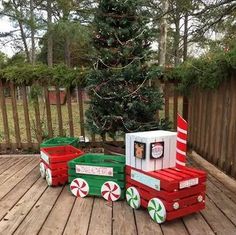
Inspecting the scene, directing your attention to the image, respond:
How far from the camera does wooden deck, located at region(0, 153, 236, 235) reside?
229cm

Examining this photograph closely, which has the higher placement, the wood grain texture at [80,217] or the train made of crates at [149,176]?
the train made of crates at [149,176]

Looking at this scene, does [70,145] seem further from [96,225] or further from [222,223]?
[222,223]

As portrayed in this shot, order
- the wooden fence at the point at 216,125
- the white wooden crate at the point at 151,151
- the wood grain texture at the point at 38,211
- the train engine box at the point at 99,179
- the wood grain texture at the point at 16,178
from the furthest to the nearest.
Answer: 1. the wooden fence at the point at 216,125
2. the wood grain texture at the point at 16,178
3. the train engine box at the point at 99,179
4. the white wooden crate at the point at 151,151
5. the wood grain texture at the point at 38,211

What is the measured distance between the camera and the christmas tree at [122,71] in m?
3.65

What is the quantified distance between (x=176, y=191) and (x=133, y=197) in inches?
19.7

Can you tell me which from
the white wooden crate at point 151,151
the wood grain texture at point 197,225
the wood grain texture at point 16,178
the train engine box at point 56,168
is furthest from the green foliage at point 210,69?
the wood grain texture at point 16,178

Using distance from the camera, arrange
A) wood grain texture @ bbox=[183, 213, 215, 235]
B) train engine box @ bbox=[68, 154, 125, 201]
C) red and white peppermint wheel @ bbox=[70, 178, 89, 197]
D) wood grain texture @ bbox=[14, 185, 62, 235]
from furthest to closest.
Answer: red and white peppermint wheel @ bbox=[70, 178, 89, 197] → train engine box @ bbox=[68, 154, 125, 201] → wood grain texture @ bbox=[14, 185, 62, 235] → wood grain texture @ bbox=[183, 213, 215, 235]

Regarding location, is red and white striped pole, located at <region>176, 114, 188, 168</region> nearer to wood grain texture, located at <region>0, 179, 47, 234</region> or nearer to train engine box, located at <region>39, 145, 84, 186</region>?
train engine box, located at <region>39, 145, 84, 186</region>

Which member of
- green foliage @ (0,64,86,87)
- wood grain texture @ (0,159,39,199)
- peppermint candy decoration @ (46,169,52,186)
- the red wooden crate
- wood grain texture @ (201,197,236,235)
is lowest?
wood grain texture @ (0,159,39,199)

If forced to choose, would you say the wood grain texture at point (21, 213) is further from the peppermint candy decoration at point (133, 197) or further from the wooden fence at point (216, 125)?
the wooden fence at point (216, 125)

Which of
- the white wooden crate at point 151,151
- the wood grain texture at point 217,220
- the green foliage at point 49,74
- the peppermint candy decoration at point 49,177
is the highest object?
the green foliage at point 49,74

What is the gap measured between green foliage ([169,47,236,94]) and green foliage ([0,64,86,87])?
1674mm

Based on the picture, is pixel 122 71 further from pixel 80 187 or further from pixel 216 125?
pixel 80 187

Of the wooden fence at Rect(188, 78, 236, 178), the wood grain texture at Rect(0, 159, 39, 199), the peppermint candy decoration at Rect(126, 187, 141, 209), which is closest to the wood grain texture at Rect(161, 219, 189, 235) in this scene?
the peppermint candy decoration at Rect(126, 187, 141, 209)
